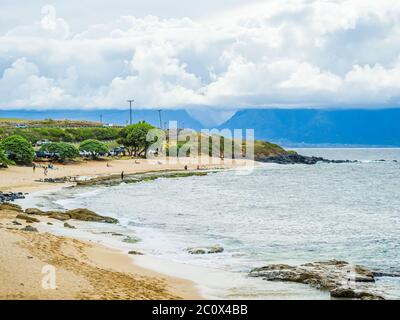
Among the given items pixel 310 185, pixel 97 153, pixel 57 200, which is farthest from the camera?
pixel 97 153

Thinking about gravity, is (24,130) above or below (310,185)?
above

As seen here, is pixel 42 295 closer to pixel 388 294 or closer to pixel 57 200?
pixel 388 294

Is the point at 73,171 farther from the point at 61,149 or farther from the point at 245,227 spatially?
the point at 245,227

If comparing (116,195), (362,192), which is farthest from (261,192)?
→ (116,195)

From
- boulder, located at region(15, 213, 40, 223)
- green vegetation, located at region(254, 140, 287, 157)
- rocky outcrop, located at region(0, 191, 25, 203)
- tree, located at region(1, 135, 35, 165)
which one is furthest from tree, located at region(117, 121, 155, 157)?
boulder, located at region(15, 213, 40, 223)

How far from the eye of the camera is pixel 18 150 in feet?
333

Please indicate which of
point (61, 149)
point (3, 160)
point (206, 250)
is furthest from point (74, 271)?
point (61, 149)

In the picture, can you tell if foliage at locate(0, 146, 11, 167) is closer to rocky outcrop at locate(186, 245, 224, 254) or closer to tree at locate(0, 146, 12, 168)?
tree at locate(0, 146, 12, 168)

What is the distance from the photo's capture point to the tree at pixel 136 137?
14162 cm

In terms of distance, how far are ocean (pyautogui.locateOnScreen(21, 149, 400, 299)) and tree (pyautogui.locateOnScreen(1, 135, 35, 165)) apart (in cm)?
2458

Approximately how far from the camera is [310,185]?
99.2 m

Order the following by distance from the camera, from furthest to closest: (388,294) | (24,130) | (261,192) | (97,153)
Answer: (24,130), (97,153), (261,192), (388,294)
